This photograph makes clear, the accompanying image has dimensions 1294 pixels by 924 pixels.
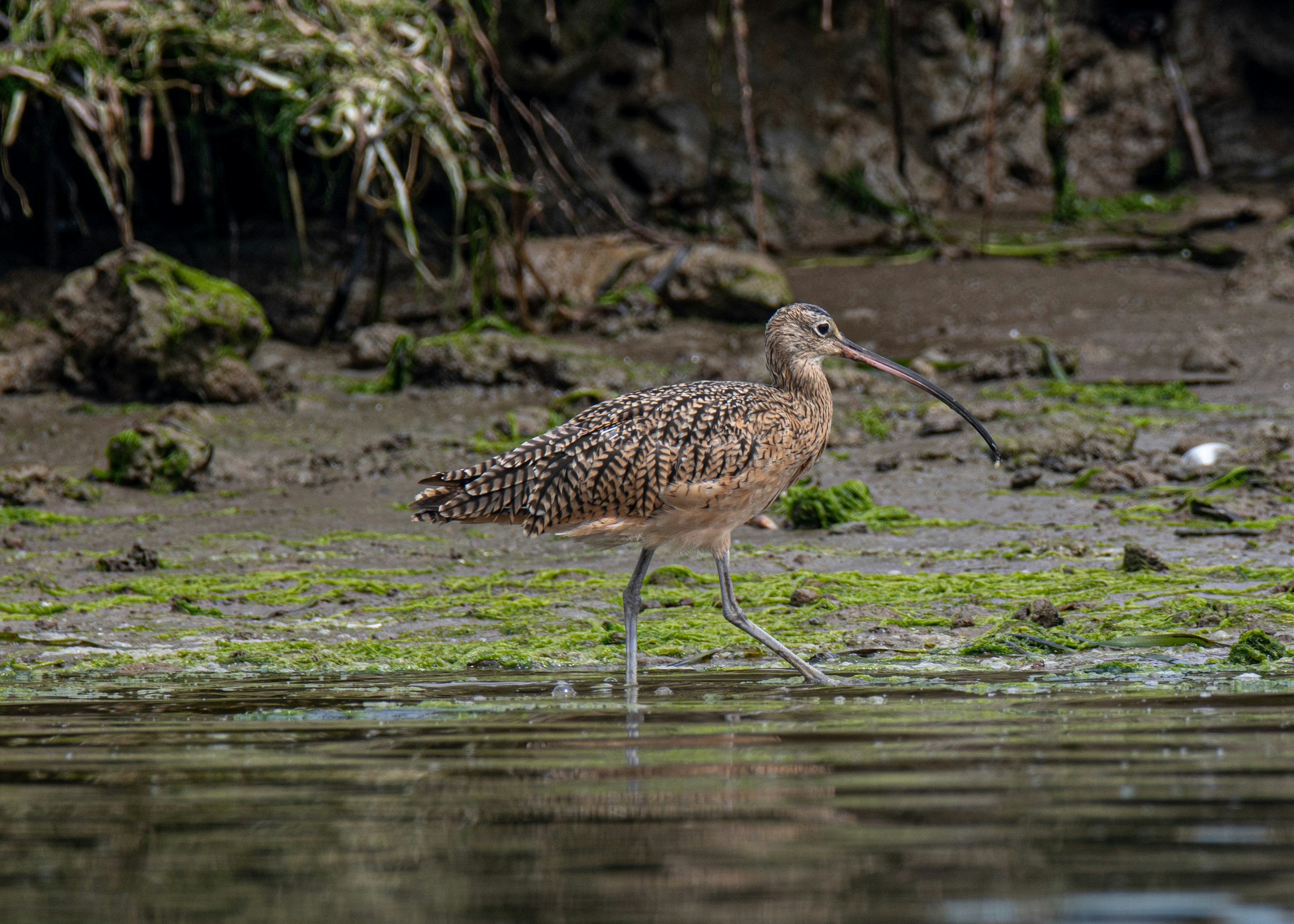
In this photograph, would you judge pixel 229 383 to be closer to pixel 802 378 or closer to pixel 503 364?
pixel 503 364

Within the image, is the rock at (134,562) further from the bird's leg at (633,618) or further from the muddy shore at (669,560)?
the bird's leg at (633,618)

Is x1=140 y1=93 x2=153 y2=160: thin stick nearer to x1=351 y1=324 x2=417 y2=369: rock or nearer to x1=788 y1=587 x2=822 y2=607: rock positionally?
x1=351 y1=324 x2=417 y2=369: rock

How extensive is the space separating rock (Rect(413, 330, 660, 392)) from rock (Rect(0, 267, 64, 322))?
11.3ft

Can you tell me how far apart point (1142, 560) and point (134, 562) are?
511 cm

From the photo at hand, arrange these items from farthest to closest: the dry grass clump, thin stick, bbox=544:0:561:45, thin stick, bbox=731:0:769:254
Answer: thin stick, bbox=544:0:561:45 < thin stick, bbox=731:0:769:254 < the dry grass clump

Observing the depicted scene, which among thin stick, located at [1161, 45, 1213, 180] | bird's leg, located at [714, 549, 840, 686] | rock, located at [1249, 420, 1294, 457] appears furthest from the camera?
thin stick, located at [1161, 45, 1213, 180]

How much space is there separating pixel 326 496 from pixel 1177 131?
10394 mm

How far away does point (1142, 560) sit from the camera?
7.01 meters

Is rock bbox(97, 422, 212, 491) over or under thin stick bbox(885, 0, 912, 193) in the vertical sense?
under

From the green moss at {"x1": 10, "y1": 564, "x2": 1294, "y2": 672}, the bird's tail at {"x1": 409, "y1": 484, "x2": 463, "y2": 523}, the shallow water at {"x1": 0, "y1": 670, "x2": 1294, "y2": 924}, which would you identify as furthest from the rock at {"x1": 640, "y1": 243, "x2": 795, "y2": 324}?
the shallow water at {"x1": 0, "y1": 670, "x2": 1294, "y2": 924}

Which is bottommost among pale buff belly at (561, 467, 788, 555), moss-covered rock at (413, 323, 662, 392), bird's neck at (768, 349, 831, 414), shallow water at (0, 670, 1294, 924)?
shallow water at (0, 670, 1294, 924)

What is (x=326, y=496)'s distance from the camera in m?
9.34

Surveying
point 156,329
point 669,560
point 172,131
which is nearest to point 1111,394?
point 669,560

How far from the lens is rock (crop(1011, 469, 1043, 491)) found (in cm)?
881
